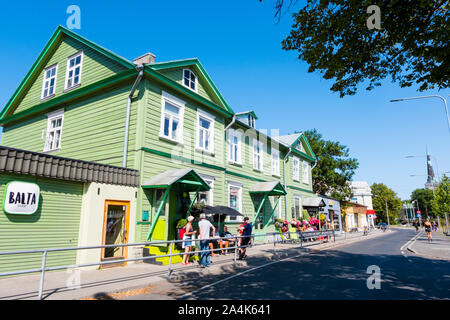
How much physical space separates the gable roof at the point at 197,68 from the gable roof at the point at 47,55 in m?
1.42

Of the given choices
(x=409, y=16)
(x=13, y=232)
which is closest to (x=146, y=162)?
(x=13, y=232)

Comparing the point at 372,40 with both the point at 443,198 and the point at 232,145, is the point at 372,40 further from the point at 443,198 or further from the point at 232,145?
the point at 443,198

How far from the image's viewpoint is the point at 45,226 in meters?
9.11

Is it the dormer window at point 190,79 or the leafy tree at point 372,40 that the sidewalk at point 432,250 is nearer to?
the leafy tree at point 372,40

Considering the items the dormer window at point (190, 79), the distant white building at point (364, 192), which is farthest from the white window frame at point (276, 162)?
the distant white building at point (364, 192)

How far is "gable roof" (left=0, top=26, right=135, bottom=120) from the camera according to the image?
13083mm

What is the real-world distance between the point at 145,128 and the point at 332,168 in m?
36.1

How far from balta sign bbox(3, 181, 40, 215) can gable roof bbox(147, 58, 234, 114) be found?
21.0 feet

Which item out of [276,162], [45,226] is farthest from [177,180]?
[276,162]

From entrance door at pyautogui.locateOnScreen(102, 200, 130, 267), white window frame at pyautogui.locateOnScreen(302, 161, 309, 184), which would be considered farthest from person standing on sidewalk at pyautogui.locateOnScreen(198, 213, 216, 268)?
white window frame at pyautogui.locateOnScreen(302, 161, 309, 184)

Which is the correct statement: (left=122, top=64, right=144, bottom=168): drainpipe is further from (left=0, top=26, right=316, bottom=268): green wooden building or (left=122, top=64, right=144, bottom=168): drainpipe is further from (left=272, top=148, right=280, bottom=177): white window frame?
(left=272, top=148, right=280, bottom=177): white window frame
